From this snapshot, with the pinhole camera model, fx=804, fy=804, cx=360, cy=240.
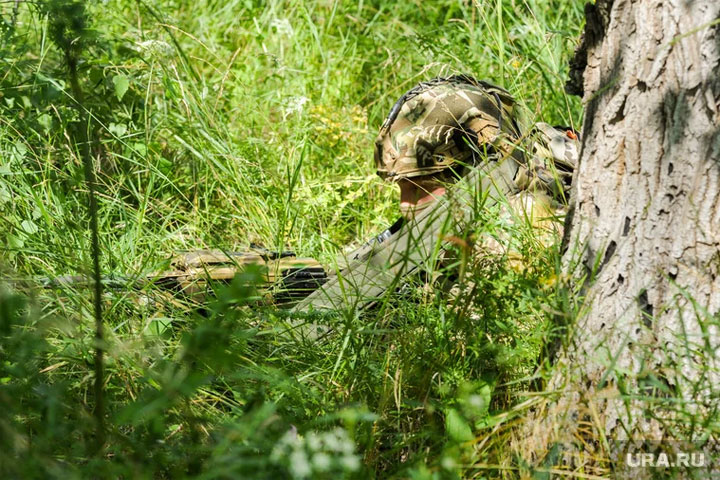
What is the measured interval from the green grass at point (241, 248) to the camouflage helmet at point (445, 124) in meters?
0.17

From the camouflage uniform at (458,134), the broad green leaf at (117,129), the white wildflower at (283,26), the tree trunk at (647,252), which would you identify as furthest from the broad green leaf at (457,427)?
the white wildflower at (283,26)

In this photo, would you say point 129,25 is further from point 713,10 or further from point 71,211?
point 713,10

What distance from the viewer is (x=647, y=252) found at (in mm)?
1778

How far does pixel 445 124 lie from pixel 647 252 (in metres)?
1.36

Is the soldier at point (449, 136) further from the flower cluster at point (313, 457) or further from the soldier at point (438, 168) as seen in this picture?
the flower cluster at point (313, 457)

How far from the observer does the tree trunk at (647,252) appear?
169cm

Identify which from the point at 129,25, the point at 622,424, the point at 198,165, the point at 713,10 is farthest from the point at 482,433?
the point at 129,25

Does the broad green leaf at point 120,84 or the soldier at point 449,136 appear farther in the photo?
the broad green leaf at point 120,84

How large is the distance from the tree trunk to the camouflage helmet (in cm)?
108

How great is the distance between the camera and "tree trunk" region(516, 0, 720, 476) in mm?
1687

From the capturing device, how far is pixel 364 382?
2043mm

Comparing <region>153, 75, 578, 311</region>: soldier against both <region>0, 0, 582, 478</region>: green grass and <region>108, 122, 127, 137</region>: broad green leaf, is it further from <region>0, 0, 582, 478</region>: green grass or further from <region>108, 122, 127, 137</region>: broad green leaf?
<region>108, 122, 127, 137</region>: broad green leaf

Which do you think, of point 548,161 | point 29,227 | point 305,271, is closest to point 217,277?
point 305,271

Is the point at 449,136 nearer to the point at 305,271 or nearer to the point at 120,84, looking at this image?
the point at 305,271
